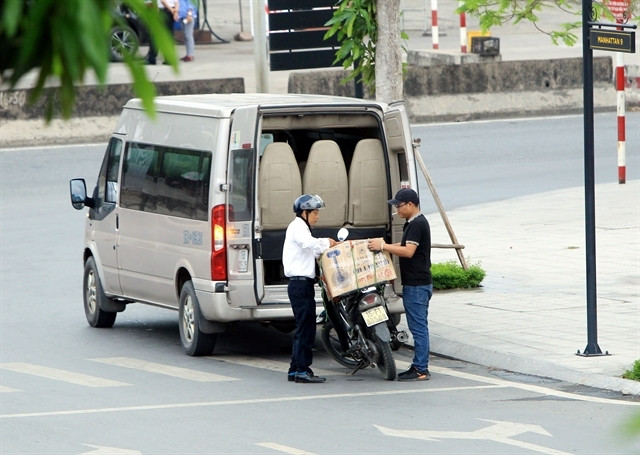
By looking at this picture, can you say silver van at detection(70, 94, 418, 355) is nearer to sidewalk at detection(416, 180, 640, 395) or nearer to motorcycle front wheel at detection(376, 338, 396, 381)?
motorcycle front wheel at detection(376, 338, 396, 381)

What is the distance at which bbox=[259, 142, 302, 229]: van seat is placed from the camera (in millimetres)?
11969

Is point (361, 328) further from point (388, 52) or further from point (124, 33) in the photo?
point (124, 33)

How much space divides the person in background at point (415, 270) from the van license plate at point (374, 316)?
0.92 feet

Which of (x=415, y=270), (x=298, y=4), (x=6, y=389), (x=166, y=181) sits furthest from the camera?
(x=298, y=4)

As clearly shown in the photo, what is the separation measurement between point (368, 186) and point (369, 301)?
1.66 m

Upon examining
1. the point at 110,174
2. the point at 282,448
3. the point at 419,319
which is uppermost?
the point at 110,174

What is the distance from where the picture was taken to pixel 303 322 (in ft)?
35.9

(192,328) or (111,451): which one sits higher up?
(111,451)

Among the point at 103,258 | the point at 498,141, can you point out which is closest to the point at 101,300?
the point at 103,258

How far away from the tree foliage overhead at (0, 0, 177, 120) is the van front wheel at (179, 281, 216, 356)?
9.53 m

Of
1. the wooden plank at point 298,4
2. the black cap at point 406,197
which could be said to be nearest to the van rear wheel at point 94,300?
the black cap at point 406,197

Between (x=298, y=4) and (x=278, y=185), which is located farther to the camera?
(x=298, y=4)

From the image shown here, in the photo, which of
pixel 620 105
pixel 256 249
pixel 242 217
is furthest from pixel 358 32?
pixel 620 105

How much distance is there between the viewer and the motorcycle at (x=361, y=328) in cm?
1088
